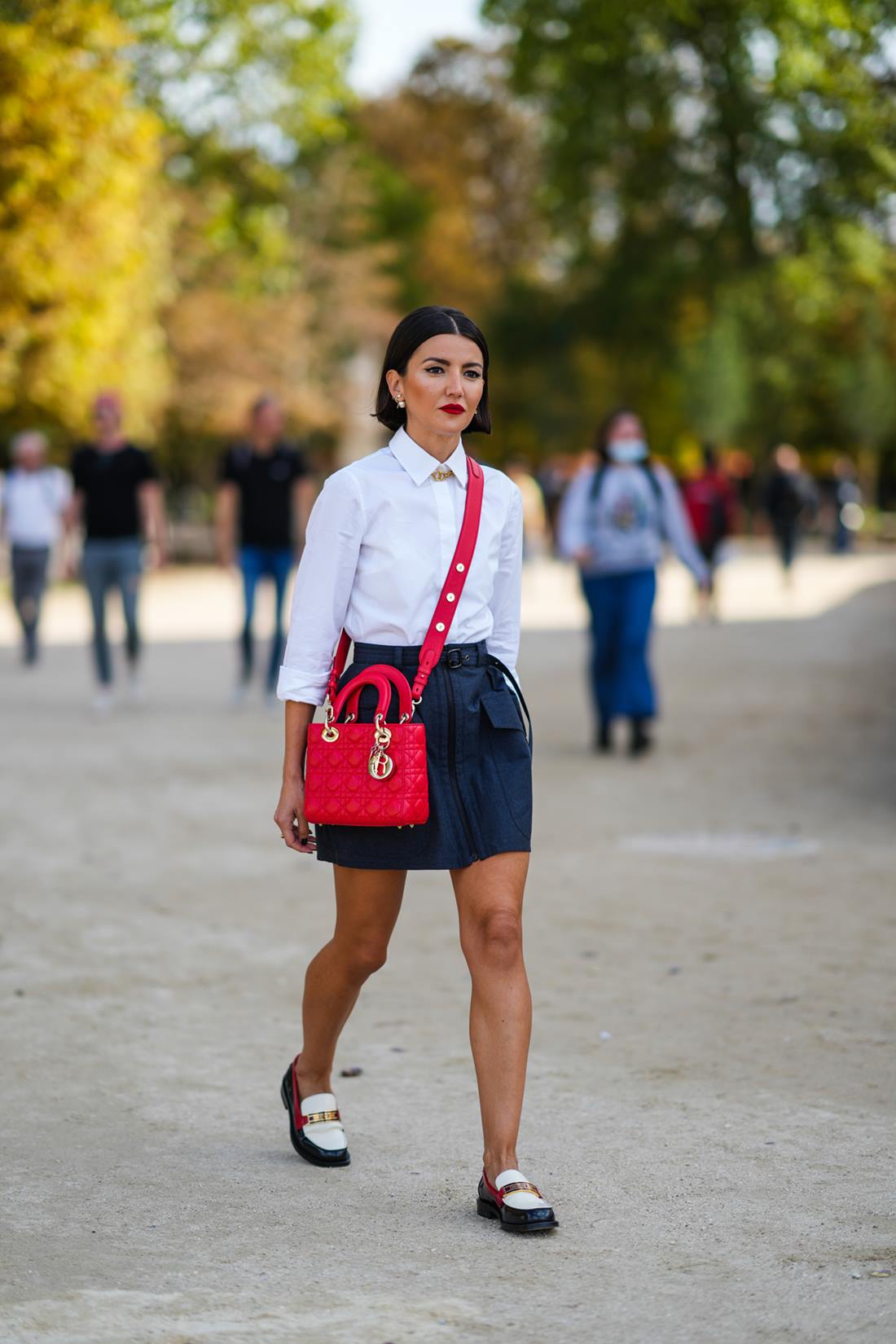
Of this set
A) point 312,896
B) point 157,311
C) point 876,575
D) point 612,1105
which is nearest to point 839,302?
point 876,575

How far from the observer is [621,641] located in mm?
11578

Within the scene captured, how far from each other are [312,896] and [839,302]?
3252 centimetres

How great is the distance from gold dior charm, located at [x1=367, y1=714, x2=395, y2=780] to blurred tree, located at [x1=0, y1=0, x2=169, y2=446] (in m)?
21.3

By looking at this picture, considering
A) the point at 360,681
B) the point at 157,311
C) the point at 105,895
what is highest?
the point at 157,311

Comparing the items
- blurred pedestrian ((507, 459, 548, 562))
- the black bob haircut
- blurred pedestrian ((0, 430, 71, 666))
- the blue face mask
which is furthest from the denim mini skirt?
blurred pedestrian ((507, 459, 548, 562))

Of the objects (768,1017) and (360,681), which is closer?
(360,681)

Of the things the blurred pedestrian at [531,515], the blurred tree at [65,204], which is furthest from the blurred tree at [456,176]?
the blurred tree at [65,204]

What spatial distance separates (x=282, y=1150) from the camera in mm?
4695

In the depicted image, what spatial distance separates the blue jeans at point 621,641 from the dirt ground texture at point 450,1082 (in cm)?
97

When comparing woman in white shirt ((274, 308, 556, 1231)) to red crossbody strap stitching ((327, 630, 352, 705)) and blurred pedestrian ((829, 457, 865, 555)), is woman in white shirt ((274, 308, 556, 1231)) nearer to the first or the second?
red crossbody strap stitching ((327, 630, 352, 705))

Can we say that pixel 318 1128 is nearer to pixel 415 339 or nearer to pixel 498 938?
pixel 498 938

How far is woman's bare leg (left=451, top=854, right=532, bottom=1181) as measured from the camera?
4.13 meters

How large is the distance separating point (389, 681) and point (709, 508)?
18.1m

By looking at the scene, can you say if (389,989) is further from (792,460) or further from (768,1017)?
(792,460)
